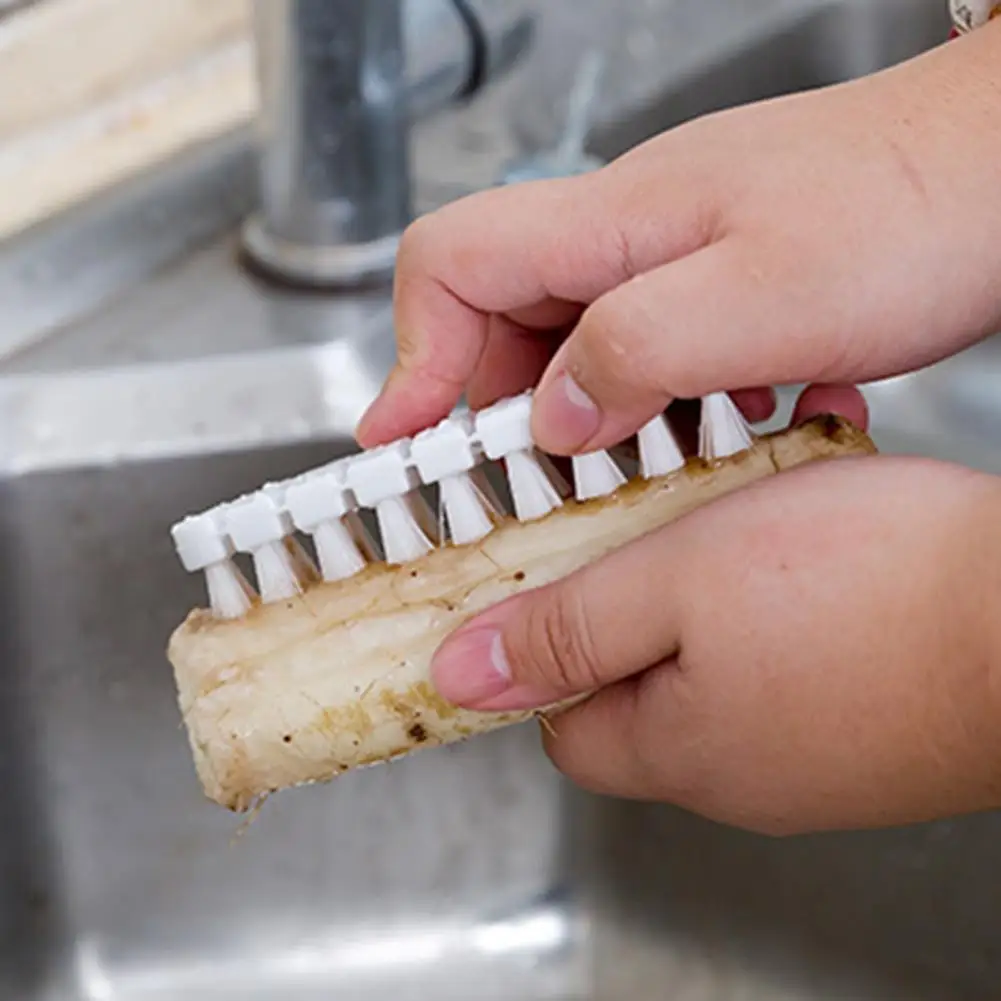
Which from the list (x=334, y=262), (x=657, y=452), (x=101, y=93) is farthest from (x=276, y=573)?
(x=101, y=93)

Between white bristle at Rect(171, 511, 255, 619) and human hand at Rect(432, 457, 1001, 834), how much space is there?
0.07m

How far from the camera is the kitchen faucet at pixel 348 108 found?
57 centimetres

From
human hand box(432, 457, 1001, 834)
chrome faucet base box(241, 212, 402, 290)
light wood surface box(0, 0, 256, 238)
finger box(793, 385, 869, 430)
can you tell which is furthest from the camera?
light wood surface box(0, 0, 256, 238)

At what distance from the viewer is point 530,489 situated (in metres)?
0.42

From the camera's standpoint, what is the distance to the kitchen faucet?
1.86ft

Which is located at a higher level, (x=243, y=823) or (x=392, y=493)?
(x=392, y=493)

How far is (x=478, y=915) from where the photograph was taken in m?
0.67

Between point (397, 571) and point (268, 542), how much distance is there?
37 mm

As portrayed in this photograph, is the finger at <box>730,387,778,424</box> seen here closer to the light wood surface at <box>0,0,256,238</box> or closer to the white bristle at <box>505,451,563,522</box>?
the white bristle at <box>505,451,563,522</box>

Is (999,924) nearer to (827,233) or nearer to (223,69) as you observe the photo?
(827,233)

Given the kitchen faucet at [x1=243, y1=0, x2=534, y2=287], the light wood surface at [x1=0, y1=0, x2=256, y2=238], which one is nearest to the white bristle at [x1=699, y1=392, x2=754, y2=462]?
the kitchen faucet at [x1=243, y1=0, x2=534, y2=287]

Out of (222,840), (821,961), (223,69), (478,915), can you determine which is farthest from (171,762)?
(223,69)

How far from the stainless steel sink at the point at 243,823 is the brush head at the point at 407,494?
0.49 feet

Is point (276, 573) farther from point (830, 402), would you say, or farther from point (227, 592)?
point (830, 402)
